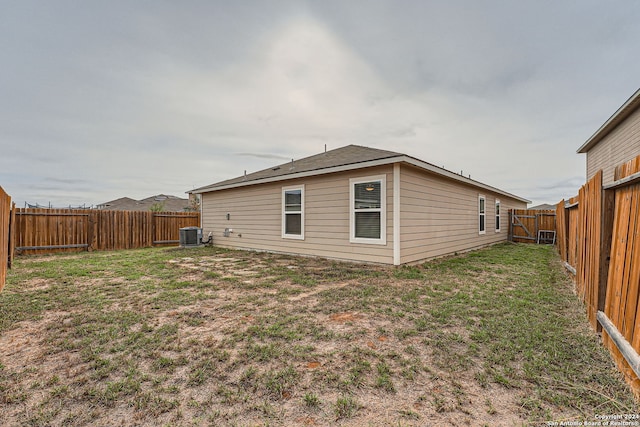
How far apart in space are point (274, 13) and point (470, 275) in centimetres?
761

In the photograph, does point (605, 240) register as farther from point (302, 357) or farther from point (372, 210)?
point (372, 210)

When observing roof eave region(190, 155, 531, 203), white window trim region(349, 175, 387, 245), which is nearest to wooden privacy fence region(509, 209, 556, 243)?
roof eave region(190, 155, 531, 203)

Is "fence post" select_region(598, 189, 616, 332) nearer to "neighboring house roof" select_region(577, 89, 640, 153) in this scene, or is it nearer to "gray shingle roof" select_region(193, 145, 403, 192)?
"gray shingle roof" select_region(193, 145, 403, 192)

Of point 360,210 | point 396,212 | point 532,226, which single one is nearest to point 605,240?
point 396,212

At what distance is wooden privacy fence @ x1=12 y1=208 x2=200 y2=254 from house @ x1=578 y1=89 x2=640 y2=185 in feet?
48.1

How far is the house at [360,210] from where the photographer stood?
20.3 feet

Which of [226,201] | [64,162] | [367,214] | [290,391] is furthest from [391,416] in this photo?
[64,162]

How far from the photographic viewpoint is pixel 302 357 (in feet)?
7.34

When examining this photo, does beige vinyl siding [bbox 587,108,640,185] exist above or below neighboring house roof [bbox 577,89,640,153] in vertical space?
below

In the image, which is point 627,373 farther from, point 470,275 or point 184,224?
point 184,224

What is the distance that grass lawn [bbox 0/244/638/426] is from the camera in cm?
160

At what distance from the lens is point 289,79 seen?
8.48 meters

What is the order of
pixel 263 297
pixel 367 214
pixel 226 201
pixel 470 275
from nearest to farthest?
pixel 263 297 → pixel 470 275 → pixel 367 214 → pixel 226 201

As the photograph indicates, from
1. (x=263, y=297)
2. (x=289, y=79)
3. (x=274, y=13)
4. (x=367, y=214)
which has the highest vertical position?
(x=274, y=13)
